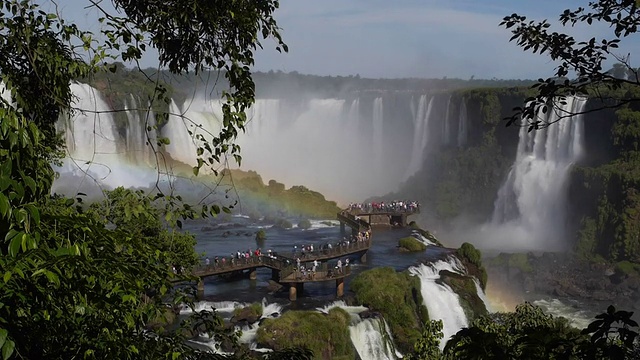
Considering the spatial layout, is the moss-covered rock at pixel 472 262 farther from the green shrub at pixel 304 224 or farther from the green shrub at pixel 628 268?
the green shrub at pixel 304 224

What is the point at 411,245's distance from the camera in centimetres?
3438

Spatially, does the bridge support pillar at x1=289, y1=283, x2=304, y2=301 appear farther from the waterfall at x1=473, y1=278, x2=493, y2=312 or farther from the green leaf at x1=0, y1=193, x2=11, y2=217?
the green leaf at x1=0, y1=193, x2=11, y2=217

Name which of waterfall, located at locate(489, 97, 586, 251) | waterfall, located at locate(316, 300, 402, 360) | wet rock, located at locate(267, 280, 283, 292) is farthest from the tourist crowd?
waterfall, located at locate(316, 300, 402, 360)

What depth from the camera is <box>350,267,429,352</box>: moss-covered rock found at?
78.8ft

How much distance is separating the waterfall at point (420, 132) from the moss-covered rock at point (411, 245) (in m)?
31.8

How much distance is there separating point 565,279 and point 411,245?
1033 cm

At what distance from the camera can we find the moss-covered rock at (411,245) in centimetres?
3428

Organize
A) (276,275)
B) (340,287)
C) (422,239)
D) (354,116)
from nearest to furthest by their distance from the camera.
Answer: (340,287) → (276,275) → (422,239) → (354,116)

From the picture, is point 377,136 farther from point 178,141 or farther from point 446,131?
point 178,141

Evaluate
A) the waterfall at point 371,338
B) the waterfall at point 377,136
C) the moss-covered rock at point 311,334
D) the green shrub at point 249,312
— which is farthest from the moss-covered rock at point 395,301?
the waterfall at point 377,136

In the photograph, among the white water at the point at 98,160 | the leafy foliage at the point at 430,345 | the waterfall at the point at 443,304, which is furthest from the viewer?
the white water at the point at 98,160

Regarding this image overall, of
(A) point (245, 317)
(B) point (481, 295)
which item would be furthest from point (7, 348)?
(B) point (481, 295)

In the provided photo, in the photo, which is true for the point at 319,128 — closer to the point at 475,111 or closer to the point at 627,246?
the point at 475,111

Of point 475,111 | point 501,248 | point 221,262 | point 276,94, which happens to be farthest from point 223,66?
point 276,94
